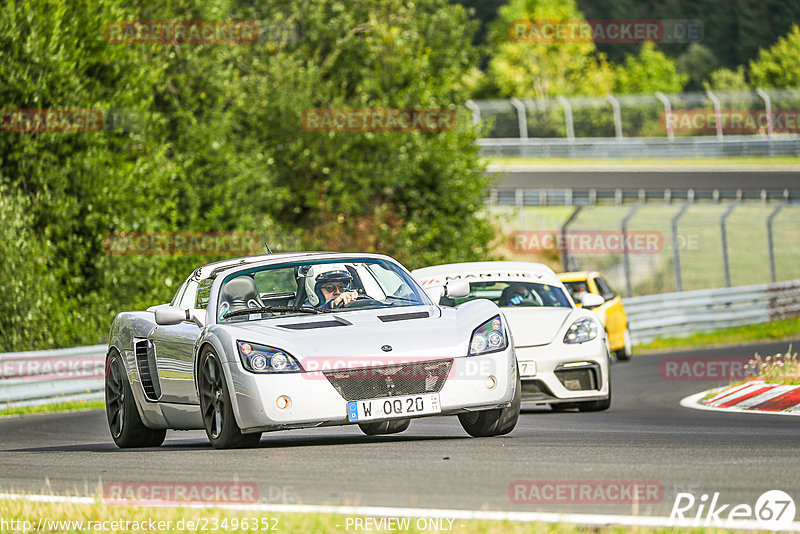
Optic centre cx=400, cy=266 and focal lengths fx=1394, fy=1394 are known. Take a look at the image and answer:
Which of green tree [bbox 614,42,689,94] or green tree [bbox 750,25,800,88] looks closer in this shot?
green tree [bbox 750,25,800,88]

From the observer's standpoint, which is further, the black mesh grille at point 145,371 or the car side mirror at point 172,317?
the black mesh grille at point 145,371

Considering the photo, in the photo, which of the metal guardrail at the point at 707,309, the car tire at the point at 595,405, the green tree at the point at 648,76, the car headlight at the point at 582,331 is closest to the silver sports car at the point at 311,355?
the car headlight at the point at 582,331

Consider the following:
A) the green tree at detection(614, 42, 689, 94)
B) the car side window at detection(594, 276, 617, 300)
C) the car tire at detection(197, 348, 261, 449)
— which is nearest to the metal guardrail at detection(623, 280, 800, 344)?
the car side window at detection(594, 276, 617, 300)

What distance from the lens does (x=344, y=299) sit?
9773 millimetres

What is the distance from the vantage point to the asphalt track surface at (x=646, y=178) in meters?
52.7

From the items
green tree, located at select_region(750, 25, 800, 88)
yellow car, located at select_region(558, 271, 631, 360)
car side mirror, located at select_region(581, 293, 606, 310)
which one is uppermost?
car side mirror, located at select_region(581, 293, 606, 310)

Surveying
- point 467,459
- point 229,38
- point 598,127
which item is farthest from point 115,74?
point 598,127

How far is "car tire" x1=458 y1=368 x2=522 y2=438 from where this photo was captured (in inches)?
370

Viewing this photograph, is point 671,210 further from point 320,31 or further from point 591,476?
point 591,476

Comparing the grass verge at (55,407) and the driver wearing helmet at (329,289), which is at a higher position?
the driver wearing helmet at (329,289)

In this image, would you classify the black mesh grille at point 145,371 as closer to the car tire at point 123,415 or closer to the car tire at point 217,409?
the car tire at point 123,415

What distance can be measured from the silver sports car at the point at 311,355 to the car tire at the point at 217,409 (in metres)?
0.01

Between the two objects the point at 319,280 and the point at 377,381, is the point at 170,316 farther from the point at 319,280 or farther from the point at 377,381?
the point at 377,381

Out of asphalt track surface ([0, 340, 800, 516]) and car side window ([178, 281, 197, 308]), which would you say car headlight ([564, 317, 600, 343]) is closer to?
asphalt track surface ([0, 340, 800, 516])
